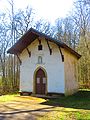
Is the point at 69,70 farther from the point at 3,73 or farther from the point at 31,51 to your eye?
the point at 3,73

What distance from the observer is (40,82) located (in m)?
20.3

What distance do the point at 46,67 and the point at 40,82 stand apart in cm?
143

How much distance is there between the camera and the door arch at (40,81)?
65.5ft

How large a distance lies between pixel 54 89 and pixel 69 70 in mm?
2642

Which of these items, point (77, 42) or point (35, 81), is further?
point (77, 42)

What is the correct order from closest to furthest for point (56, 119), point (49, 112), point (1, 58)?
point (56, 119) → point (49, 112) → point (1, 58)

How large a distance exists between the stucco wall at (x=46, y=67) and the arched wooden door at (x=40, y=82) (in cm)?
42

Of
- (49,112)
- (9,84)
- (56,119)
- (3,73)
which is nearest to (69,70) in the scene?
(49,112)

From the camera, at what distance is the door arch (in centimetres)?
1995

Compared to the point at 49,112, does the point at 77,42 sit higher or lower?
higher

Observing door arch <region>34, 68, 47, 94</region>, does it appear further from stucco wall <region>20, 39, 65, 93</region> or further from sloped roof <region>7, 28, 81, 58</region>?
A: sloped roof <region>7, 28, 81, 58</region>

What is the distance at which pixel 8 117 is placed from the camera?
412 inches

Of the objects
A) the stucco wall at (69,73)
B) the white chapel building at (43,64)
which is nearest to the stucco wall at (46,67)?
the white chapel building at (43,64)

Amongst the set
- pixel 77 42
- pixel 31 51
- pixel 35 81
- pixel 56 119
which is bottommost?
pixel 56 119
